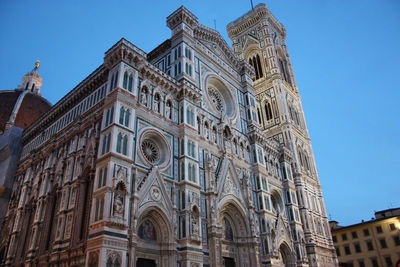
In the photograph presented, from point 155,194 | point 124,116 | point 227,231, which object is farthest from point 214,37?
point 155,194

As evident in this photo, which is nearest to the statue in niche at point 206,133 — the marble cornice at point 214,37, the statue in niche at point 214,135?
the statue in niche at point 214,135

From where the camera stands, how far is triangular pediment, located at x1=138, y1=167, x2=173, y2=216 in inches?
652

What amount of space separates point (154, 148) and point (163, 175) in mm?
1974

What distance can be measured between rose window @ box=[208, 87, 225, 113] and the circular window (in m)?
8.73

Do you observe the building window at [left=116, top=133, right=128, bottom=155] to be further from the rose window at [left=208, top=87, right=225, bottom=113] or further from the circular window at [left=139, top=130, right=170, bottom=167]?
the rose window at [left=208, top=87, right=225, bottom=113]

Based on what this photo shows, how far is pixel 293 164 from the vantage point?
35.1 meters

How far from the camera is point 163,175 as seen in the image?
18.4 metres

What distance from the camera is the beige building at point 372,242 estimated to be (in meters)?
42.4

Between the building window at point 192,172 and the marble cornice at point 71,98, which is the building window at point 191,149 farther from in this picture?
the marble cornice at point 71,98

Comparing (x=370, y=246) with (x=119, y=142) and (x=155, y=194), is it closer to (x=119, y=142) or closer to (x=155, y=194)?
(x=155, y=194)

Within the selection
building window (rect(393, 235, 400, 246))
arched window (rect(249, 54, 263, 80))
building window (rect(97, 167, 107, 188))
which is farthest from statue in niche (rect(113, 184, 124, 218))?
building window (rect(393, 235, 400, 246))

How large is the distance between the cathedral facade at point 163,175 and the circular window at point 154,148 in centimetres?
7

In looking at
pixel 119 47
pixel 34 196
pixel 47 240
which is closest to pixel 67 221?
pixel 47 240

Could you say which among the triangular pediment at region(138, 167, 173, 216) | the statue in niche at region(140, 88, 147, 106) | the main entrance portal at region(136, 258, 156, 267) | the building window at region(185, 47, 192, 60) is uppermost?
the building window at region(185, 47, 192, 60)
